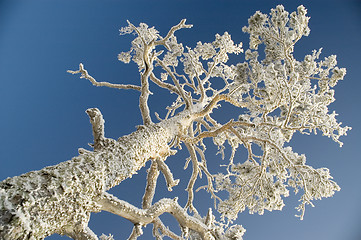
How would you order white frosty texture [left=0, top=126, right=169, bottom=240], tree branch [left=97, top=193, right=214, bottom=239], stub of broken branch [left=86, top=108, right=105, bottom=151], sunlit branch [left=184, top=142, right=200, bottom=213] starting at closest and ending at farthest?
1. white frosty texture [left=0, top=126, right=169, bottom=240]
2. tree branch [left=97, top=193, right=214, bottom=239]
3. stub of broken branch [left=86, top=108, right=105, bottom=151]
4. sunlit branch [left=184, top=142, right=200, bottom=213]

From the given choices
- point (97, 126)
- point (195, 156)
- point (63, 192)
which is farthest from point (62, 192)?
point (195, 156)

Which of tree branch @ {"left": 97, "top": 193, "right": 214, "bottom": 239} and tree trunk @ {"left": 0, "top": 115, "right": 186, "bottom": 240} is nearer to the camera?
tree trunk @ {"left": 0, "top": 115, "right": 186, "bottom": 240}

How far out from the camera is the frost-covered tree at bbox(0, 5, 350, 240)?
2.48m

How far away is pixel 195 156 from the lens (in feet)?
21.2

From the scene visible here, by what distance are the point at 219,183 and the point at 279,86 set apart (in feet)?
11.0

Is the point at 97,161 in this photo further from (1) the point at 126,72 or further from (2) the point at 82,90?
(2) the point at 82,90

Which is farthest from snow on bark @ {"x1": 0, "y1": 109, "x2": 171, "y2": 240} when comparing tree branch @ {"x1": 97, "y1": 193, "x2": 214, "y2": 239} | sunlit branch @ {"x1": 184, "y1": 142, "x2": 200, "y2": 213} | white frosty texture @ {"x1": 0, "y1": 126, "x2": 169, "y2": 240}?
sunlit branch @ {"x1": 184, "y1": 142, "x2": 200, "y2": 213}

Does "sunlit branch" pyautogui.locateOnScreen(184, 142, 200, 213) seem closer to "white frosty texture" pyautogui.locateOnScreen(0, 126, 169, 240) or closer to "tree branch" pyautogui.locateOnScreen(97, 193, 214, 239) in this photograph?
"tree branch" pyautogui.locateOnScreen(97, 193, 214, 239)

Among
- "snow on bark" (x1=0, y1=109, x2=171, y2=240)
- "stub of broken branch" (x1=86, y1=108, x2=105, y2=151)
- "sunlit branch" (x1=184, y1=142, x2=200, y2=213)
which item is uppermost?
"sunlit branch" (x1=184, y1=142, x2=200, y2=213)

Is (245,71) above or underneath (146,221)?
above

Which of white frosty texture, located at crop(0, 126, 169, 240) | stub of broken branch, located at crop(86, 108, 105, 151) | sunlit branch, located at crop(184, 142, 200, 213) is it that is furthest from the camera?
sunlit branch, located at crop(184, 142, 200, 213)

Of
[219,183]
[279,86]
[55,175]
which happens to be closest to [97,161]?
[55,175]

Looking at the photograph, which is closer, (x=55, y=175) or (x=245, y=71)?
(x=55, y=175)

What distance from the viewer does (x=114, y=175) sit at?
323cm
